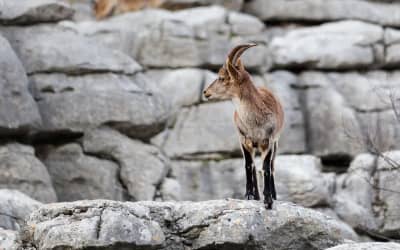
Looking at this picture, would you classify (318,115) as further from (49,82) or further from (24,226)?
(24,226)

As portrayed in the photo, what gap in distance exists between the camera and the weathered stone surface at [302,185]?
58.2 ft

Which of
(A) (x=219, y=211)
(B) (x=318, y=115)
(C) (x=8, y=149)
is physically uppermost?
(A) (x=219, y=211)

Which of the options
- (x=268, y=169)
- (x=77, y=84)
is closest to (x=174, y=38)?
(x=77, y=84)

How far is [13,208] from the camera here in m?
11.9

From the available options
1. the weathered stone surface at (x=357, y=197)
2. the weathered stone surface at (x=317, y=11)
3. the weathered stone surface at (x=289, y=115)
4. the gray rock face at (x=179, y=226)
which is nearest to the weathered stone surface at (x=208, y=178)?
the weathered stone surface at (x=289, y=115)

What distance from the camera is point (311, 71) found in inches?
888

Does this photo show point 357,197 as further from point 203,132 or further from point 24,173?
point 24,173

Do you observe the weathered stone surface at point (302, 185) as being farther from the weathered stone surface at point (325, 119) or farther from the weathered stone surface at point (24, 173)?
the weathered stone surface at point (24, 173)

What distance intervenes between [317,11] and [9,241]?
1555cm

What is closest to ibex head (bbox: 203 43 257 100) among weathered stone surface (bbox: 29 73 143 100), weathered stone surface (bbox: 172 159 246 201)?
weathered stone surface (bbox: 29 73 143 100)

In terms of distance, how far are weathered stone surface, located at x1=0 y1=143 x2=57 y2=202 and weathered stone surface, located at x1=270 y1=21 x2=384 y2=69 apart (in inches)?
365

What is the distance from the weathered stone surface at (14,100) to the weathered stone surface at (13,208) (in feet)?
5.96

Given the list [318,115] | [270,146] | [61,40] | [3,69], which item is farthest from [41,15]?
[318,115]

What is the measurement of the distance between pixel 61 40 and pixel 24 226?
6.91 m
